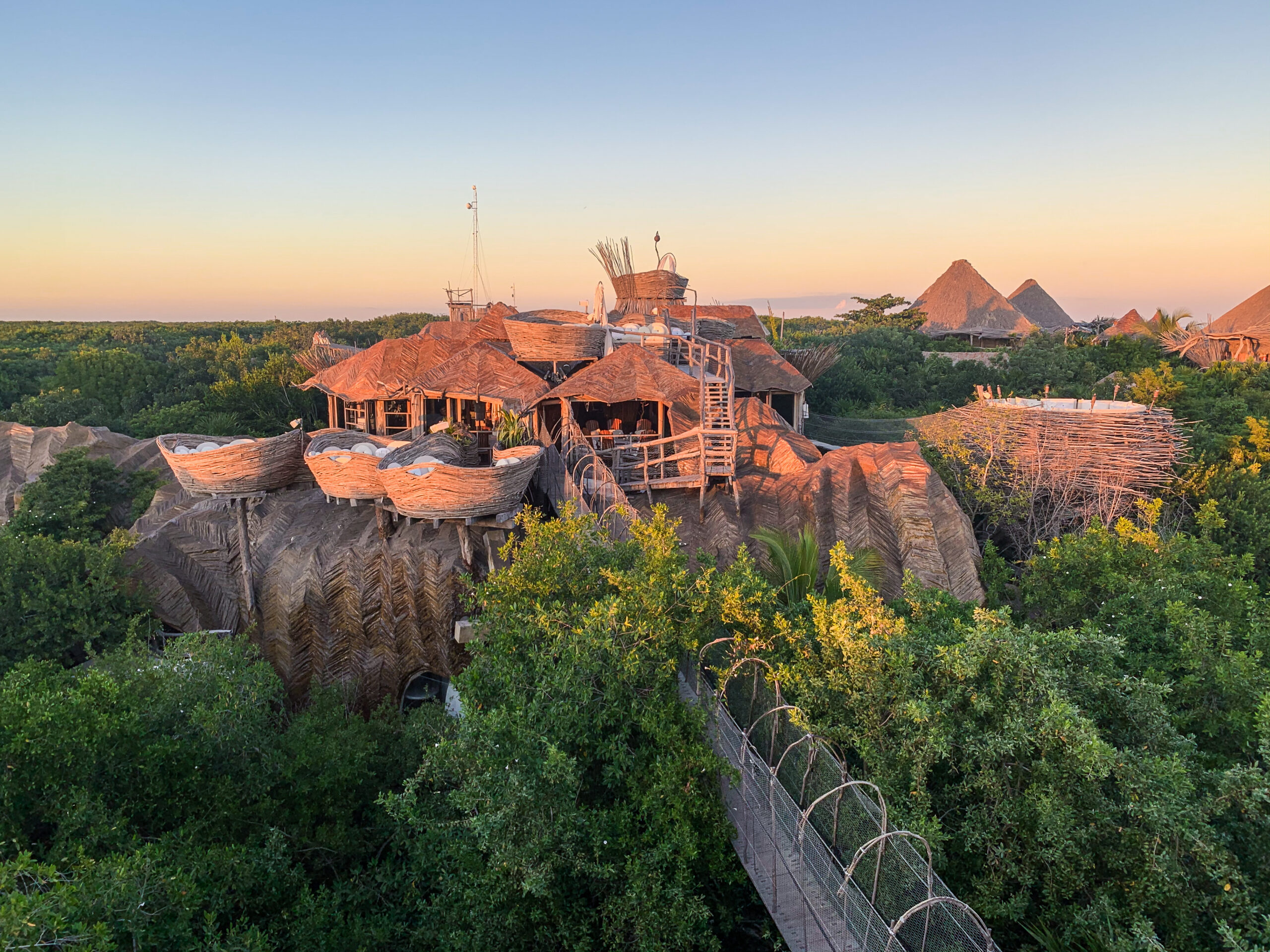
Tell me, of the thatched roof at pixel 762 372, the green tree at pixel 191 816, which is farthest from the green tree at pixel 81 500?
the thatched roof at pixel 762 372

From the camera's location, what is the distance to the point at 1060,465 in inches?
504

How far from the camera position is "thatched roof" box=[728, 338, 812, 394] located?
19.6m

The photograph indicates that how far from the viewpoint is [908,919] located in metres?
4.37

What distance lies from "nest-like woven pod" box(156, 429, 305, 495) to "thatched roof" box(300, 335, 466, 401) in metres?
5.27

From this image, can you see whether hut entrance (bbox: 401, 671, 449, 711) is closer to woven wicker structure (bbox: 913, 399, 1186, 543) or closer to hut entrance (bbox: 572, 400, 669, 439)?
hut entrance (bbox: 572, 400, 669, 439)

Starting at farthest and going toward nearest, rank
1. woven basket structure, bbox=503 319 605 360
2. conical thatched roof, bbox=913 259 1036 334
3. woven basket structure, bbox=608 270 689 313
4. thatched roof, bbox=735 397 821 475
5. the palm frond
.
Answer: conical thatched roof, bbox=913 259 1036 334
woven basket structure, bbox=608 270 689 313
woven basket structure, bbox=503 319 605 360
thatched roof, bbox=735 397 821 475
the palm frond

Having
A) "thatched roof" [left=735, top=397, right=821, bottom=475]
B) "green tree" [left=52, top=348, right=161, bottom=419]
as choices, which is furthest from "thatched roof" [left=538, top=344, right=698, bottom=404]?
"green tree" [left=52, top=348, right=161, bottom=419]

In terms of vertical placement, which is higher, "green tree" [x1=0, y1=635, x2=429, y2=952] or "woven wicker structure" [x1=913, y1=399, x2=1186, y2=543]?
"woven wicker structure" [x1=913, y1=399, x2=1186, y2=543]

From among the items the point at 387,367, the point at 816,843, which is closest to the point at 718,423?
the point at 387,367

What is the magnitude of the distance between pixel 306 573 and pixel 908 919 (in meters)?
10.4

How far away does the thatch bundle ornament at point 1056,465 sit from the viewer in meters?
12.5

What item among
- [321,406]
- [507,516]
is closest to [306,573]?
[507,516]

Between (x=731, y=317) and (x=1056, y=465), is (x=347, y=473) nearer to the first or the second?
(x=1056, y=465)

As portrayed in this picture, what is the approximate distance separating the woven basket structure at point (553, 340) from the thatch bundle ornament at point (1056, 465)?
7.71 m
